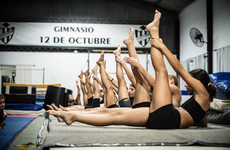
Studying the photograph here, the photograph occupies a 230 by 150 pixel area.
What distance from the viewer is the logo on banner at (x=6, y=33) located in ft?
27.2

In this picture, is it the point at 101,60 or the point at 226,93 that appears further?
the point at 226,93

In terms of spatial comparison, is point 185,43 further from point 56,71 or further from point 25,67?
point 25,67

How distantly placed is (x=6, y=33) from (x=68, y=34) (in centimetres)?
242

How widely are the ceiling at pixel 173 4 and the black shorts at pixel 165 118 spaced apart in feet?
23.1

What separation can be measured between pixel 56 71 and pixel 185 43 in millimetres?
5250

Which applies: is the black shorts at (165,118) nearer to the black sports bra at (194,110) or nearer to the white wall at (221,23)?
the black sports bra at (194,110)

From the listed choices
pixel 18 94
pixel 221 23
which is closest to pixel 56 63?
pixel 18 94

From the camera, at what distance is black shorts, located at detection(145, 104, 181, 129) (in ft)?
4.76

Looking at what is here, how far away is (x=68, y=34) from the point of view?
28.1 ft

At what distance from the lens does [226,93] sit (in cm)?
371

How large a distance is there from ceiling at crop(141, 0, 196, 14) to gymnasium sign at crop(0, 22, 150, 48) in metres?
1.16

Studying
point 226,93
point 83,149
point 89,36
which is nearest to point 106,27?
point 89,36

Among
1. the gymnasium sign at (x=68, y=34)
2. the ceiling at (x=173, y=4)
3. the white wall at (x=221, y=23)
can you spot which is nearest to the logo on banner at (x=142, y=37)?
the gymnasium sign at (x=68, y=34)

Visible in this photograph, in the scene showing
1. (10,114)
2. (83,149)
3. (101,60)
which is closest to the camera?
(83,149)
